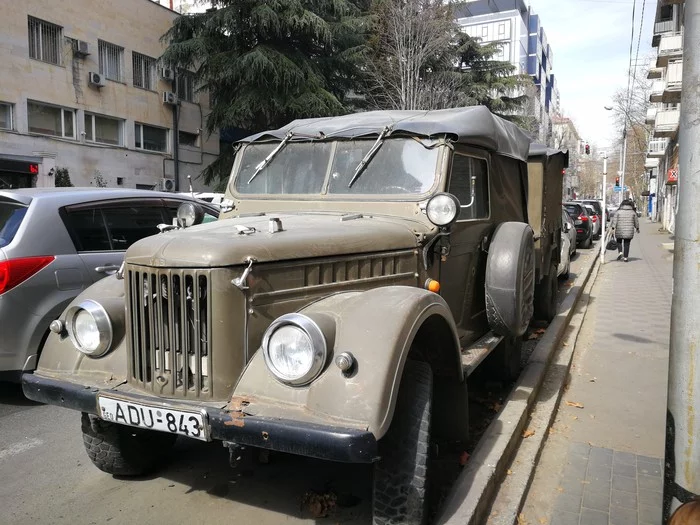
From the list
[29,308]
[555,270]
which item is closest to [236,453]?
[29,308]

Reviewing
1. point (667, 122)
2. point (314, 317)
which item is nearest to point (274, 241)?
point (314, 317)

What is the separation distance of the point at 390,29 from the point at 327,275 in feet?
Answer: 55.1

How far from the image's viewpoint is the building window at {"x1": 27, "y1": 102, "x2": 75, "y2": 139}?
1855 centimetres

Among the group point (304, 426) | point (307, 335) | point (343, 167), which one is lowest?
point (304, 426)

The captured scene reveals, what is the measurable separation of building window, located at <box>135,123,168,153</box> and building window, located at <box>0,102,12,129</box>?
18.0ft

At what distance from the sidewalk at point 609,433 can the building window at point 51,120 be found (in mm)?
17544

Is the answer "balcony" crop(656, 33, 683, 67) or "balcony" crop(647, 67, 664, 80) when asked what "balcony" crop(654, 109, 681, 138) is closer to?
"balcony" crop(656, 33, 683, 67)

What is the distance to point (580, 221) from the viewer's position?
1953 centimetres

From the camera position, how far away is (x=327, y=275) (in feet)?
10.6

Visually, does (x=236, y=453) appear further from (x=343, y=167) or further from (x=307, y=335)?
(x=343, y=167)

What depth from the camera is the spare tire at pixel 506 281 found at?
14.2 feet

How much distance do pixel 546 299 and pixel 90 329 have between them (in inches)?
238

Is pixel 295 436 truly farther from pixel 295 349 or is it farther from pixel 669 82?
pixel 669 82

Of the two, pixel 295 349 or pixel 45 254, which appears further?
pixel 45 254
